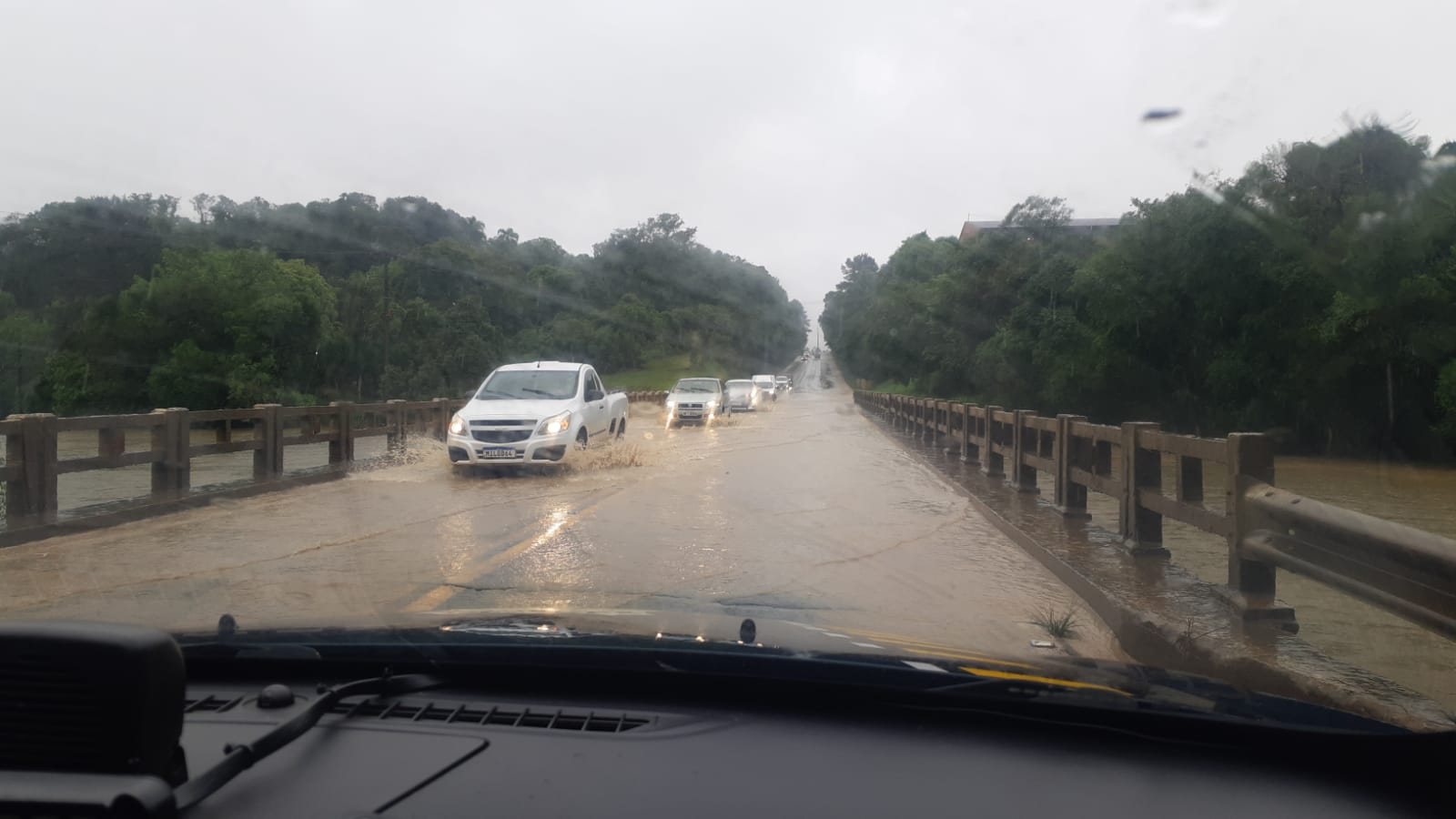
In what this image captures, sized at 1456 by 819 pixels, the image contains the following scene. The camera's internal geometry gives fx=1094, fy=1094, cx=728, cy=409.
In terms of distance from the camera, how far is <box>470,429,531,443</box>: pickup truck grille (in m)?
15.3

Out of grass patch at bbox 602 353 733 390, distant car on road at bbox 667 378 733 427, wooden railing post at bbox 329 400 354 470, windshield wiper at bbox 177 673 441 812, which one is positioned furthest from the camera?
grass patch at bbox 602 353 733 390

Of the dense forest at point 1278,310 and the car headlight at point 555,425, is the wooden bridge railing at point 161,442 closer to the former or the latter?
the car headlight at point 555,425

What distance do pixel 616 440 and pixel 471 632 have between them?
52.9 feet

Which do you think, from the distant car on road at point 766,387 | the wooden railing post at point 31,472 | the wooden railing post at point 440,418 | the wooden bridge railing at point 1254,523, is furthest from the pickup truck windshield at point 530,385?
the distant car on road at point 766,387

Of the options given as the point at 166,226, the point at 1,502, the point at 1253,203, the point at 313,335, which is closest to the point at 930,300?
the point at 1253,203

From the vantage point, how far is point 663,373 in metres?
76.6

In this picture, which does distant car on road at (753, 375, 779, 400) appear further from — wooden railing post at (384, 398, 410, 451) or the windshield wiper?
the windshield wiper

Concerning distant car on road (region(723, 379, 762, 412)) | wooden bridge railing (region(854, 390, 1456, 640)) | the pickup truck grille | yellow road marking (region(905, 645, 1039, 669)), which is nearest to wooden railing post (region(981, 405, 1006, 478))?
wooden bridge railing (region(854, 390, 1456, 640))

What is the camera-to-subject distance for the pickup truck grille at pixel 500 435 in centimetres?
1532

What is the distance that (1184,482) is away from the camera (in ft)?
24.0

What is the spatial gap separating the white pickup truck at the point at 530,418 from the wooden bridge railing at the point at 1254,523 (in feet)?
23.3

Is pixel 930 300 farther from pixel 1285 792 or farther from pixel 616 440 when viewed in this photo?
pixel 1285 792

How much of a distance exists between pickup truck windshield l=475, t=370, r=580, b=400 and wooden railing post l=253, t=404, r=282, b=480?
9.75 feet

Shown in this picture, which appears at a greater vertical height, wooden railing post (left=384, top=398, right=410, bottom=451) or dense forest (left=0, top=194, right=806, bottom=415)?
dense forest (left=0, top=194, right=806, bottom=415)
